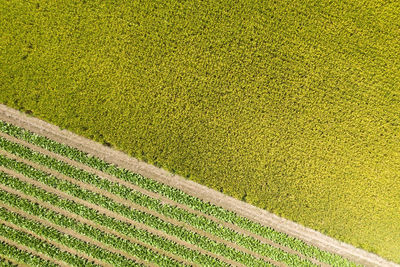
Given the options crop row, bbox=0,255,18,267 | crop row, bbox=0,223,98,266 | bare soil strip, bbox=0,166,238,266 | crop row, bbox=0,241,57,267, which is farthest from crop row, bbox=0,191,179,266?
crop row, bbox=0,255,18,267

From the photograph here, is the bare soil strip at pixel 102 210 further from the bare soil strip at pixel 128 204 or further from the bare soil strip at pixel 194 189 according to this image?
the bare soil strip at pixel 194 189

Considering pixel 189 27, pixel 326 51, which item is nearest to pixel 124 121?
pixel 189 27

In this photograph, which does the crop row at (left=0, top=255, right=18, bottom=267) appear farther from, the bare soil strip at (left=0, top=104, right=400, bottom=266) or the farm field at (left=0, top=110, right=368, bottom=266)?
the bare soil strip at (left=0, top=104, right=400, bottom=266)

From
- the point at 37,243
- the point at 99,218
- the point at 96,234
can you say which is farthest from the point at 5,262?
the point at 99,218

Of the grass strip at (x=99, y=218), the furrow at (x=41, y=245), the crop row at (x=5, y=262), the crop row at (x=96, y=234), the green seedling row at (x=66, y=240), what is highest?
the grass strip at (x=99, y=218)

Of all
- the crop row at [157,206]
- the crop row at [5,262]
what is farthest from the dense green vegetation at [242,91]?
the crop row at [5,262]
